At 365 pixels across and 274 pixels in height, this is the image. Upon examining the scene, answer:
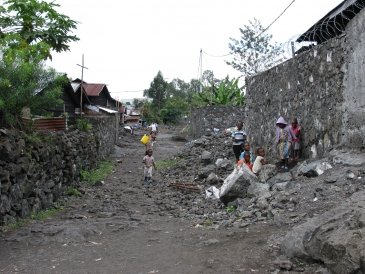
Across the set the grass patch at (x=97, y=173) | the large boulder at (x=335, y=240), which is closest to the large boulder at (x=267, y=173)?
the large boulder at (x=335, y=240)

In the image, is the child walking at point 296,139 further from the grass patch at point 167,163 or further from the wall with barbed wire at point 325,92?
the grass patch at point 167,163

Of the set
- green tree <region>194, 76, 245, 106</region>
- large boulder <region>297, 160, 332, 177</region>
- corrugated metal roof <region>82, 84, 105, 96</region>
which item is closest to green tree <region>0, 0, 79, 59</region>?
large boulder <region>297, 160, 332, 177</region>

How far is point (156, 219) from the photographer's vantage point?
892 cm

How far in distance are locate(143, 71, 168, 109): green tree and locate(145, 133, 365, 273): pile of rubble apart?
2399 inches

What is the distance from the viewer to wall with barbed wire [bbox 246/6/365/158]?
7980mm

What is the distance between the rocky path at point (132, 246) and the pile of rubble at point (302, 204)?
38 centimetres

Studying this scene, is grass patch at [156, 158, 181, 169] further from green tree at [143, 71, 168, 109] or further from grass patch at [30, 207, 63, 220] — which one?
green tree at [143, 71, 168, 109]

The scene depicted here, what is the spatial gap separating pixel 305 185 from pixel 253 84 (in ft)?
25.7

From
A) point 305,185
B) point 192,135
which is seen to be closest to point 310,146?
point 305,185

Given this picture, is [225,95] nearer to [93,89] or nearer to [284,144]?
[284,144]

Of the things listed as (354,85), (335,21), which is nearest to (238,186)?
(354,85)

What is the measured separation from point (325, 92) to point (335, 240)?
577 cm

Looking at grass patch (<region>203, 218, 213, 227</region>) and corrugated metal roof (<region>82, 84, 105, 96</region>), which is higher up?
corrugated metal roof (<region>82, 84, 105, 96</region>)

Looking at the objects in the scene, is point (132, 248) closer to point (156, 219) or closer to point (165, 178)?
point (156, 219)
